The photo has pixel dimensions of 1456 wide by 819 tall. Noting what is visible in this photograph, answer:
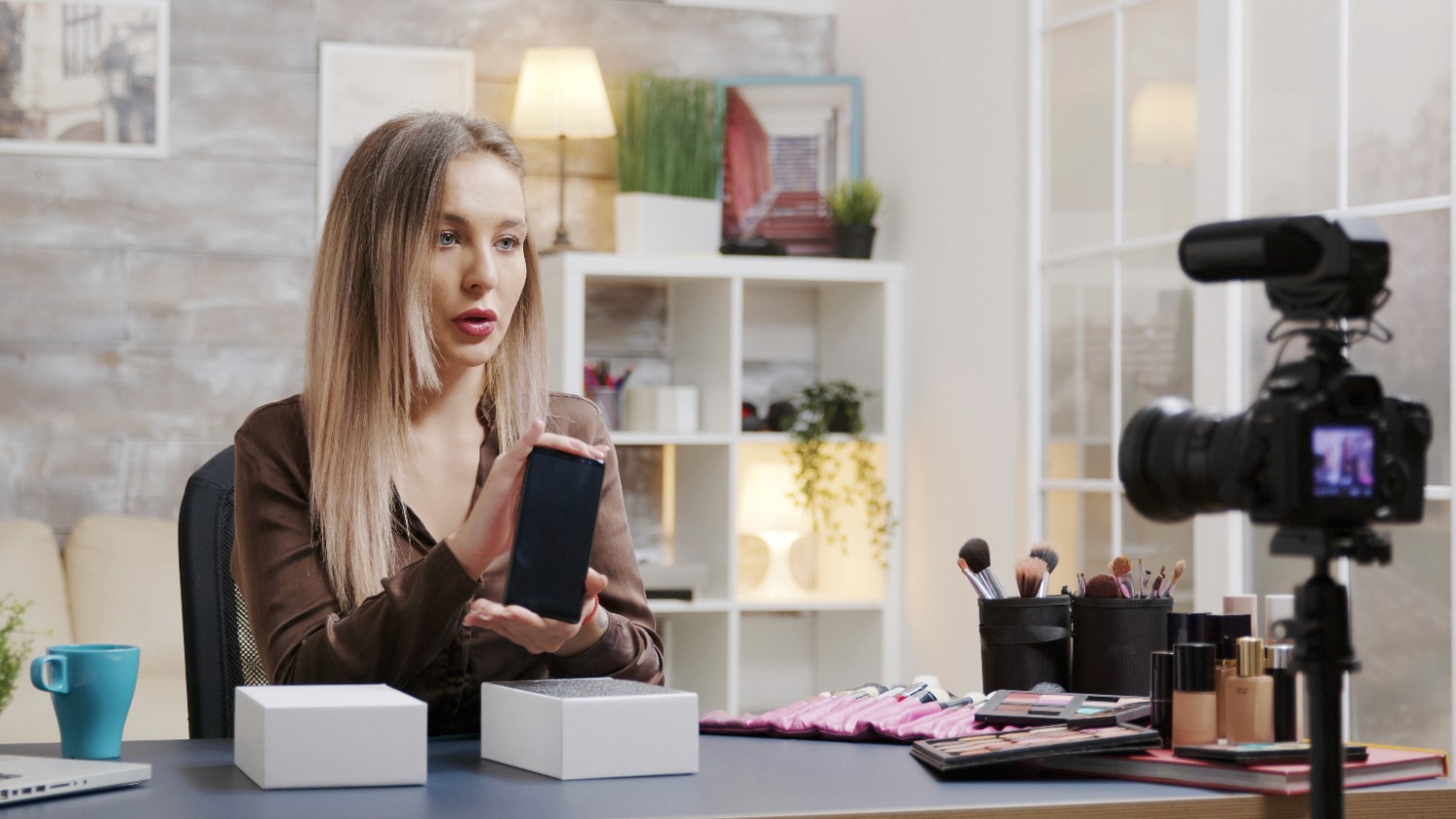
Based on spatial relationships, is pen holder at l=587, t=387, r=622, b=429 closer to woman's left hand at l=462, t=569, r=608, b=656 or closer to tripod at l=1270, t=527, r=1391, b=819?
woman's left hand at l=462, t=569, r=608, b=656

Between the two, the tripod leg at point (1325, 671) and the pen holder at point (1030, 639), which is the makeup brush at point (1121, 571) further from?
the tripod leg at point (1325, 671)

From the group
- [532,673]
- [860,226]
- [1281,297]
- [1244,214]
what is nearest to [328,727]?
[532,673]

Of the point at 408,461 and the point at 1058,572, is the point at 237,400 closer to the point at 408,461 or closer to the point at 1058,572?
the point at 1058,572

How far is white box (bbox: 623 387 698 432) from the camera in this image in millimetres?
3672

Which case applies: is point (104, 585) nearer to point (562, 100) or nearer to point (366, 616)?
point (562, 100)

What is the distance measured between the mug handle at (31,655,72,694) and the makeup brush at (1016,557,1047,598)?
0.81 metres

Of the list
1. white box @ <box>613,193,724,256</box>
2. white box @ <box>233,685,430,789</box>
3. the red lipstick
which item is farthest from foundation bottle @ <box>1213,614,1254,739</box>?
white box @ <box>613,193,724,256</box>

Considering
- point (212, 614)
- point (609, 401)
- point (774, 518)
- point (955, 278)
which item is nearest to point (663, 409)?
point (609, 401)

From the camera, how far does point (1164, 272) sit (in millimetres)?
2863

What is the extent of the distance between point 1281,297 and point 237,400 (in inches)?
123

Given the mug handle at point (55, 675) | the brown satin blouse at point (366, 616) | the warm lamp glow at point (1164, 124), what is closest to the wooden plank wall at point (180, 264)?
the warm lamp glow at point (1164, 124)

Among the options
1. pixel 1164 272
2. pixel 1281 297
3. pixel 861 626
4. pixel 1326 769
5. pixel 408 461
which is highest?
pixel 1164 272

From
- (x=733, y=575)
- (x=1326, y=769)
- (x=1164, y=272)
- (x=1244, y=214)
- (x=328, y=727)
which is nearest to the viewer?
(x=1326, y=769)

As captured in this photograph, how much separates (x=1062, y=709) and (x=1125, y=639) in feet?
0.46
